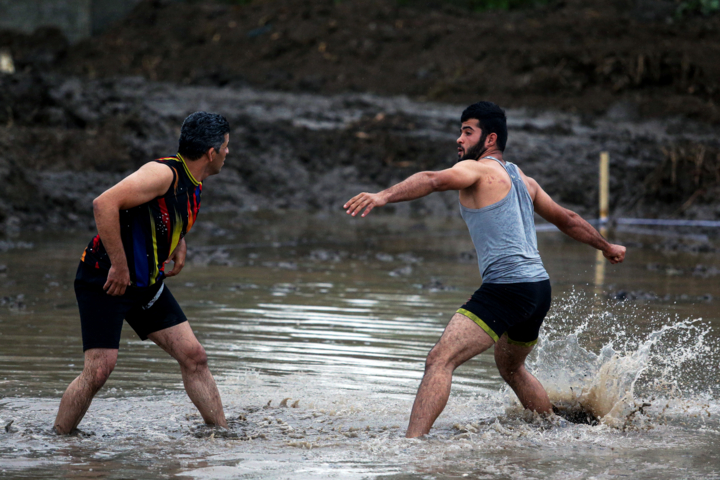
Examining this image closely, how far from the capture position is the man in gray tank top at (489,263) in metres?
4.77

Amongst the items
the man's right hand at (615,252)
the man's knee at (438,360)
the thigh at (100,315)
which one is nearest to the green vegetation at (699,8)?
the man's right hand at (615,252)

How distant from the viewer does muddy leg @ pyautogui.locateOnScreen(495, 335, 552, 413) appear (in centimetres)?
522

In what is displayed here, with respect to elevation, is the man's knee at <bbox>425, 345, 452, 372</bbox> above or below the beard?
below

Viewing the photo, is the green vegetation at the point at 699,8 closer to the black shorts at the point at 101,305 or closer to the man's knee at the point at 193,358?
the man's knee at the point at 193,358

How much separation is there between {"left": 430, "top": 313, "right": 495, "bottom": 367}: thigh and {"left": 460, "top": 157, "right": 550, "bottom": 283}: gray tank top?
1.03 ft

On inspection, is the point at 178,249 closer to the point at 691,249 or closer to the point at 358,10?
the point at 691,249

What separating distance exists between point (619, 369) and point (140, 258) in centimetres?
301

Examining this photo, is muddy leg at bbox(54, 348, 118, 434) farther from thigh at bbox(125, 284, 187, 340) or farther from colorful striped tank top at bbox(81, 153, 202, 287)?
colorful striped tank top at bbox(81, 153, 202, 287)

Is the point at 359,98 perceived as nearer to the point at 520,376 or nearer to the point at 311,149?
the point at 311,149

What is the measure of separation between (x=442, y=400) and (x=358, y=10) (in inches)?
1190

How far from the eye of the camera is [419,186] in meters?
4.63

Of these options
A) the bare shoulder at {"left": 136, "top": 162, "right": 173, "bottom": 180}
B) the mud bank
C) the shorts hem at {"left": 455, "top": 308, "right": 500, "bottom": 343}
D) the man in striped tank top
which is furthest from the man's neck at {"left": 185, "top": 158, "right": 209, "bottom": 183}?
the mud bank

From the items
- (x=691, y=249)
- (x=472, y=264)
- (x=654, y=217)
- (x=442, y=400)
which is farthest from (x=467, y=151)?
(x=654, y=217)

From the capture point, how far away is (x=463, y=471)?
442 cm
